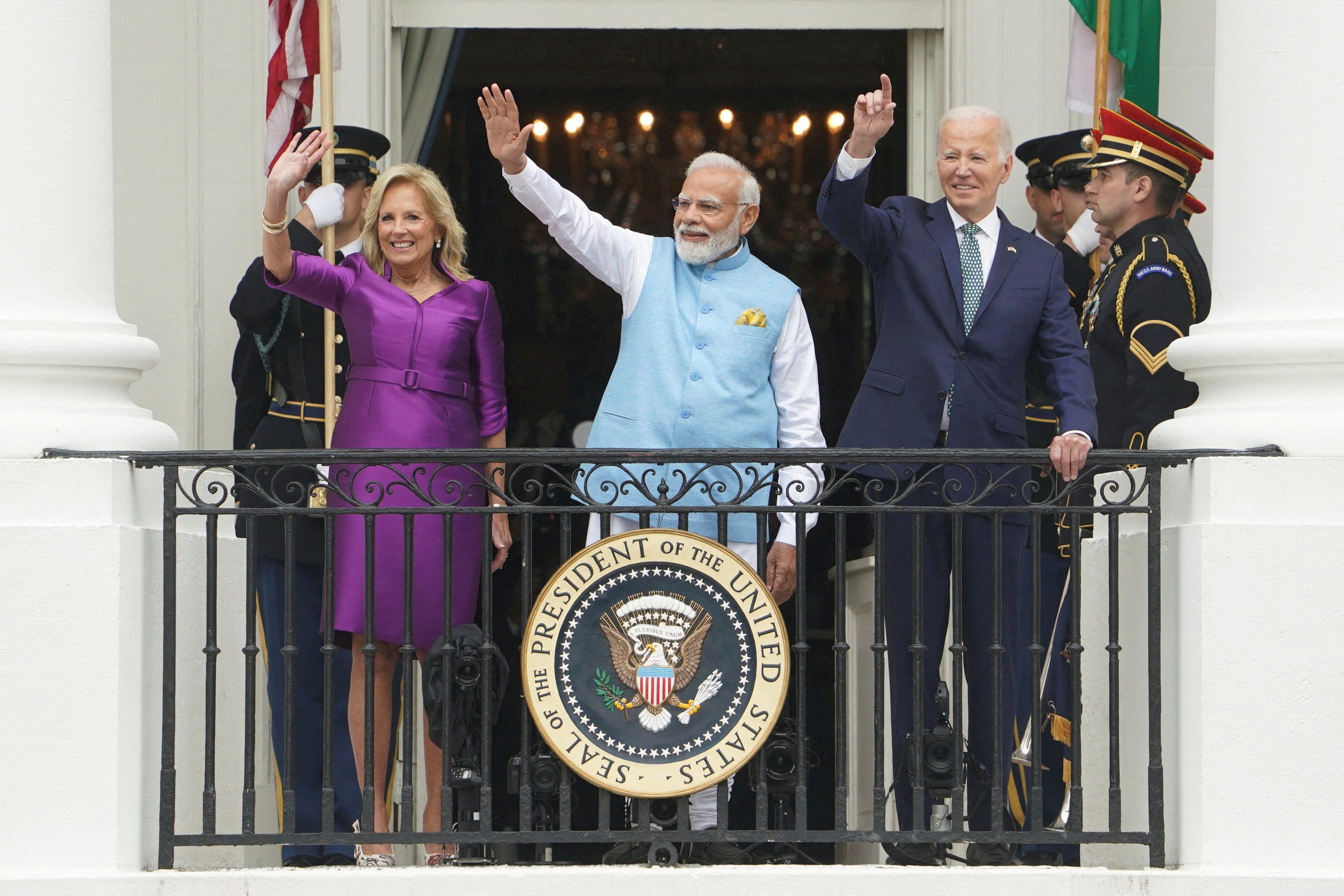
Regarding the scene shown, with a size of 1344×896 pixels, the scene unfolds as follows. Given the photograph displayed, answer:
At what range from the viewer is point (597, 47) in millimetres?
9094

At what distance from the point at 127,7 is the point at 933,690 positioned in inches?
160

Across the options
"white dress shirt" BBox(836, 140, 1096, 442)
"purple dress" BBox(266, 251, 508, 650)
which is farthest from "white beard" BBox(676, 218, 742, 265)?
"purple dress" BBox(266, 251, 508, 650)

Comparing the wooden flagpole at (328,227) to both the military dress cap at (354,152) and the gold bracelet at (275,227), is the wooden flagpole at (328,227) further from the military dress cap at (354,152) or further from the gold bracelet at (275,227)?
the gold bracelet at (275,227)

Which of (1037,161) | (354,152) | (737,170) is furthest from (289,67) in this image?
(1037,161)

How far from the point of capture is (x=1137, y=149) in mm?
5816

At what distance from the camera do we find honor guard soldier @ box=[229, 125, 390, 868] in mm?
5637

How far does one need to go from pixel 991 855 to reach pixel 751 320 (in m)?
1.61

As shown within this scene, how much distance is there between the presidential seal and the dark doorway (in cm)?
358

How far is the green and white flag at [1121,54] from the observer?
664 cm

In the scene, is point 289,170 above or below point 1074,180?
below

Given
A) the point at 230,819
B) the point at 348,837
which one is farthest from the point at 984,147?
the point at 230,819

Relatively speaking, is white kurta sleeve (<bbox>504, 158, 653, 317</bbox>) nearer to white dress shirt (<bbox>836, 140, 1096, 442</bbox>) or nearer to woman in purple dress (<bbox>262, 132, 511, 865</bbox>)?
woman in purple dress (<bbox>262, 132, 511, 865</bbox>)

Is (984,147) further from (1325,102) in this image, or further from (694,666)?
(694,666)

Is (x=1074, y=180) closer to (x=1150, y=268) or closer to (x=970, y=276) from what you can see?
(x=1150, y=268)
